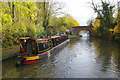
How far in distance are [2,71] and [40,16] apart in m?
14.8

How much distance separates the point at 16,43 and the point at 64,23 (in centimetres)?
2992

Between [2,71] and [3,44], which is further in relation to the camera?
[3,44]

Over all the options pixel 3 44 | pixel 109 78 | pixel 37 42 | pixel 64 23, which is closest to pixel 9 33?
pixel 3 44

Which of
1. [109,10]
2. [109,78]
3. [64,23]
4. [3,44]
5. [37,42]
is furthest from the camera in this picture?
[64,23]

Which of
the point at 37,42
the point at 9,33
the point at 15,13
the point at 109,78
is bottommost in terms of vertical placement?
the point at 109,78

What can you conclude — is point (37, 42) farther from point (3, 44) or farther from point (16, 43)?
point (16, 43)

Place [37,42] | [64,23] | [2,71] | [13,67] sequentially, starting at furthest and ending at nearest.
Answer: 1. [64,23]
2. [37,42]
3. [13,67]
4. [2,71]

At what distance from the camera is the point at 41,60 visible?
916cm

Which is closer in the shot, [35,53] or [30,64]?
[30,64]

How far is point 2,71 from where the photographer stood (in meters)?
7.13

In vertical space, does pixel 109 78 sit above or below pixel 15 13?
below

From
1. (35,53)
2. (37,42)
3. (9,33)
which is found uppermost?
(9,33)

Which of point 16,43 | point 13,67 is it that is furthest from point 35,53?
point 16,43

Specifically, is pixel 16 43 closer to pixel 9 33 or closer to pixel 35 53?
pixel 9 33
